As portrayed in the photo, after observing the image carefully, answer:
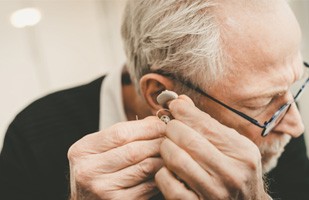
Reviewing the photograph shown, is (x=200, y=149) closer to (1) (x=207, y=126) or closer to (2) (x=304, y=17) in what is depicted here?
(1) (x=207, y=126)

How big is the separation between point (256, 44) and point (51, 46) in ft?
7.36

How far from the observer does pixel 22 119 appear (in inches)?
63.1

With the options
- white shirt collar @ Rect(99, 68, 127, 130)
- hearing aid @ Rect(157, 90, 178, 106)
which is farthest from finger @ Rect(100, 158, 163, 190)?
white shirt collar @ Rect(99, 68, 127, 130)

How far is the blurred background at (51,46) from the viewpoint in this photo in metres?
2.65

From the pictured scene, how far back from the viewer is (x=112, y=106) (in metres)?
1.58

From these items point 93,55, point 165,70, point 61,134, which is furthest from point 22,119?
point 93,55

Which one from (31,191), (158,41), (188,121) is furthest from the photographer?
(31,191)

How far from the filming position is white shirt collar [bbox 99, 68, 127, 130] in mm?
1571

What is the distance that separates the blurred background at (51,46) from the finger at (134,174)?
1.78 m

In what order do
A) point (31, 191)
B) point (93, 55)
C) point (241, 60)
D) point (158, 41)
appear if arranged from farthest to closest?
point (93, 55) → point (31, 191) → point (158, 41) → point (241, 60)

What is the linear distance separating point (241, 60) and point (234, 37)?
0.08 meters

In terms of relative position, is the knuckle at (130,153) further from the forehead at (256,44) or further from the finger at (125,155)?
the forehead at (256,44)

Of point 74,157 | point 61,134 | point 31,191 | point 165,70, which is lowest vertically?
point 31,191

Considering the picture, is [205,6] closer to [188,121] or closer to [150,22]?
[150,22]
